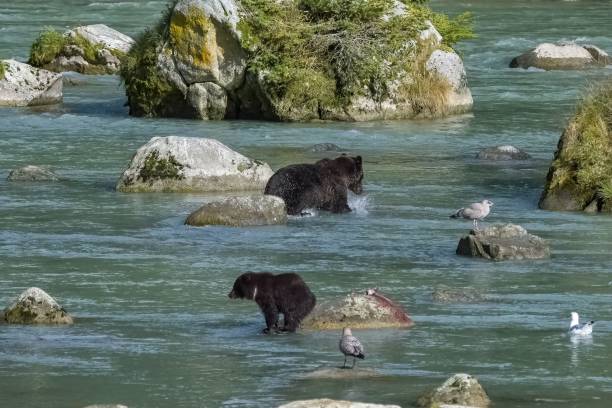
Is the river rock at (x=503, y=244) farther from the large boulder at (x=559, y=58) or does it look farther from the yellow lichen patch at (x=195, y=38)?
the large boulder at (x=559, y=58)

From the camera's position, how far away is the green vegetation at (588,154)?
20.2 meters

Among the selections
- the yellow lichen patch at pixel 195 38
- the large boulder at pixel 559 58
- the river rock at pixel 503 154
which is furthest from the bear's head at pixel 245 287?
the large boulder at pixel 559 58

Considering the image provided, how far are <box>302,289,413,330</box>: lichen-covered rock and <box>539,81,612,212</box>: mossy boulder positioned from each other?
6897mm

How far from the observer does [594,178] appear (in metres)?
20.2

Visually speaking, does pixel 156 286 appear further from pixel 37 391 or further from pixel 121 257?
pixel 37 391

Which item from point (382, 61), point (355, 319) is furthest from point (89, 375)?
point (382, 61)

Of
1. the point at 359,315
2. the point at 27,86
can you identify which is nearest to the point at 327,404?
the point at 359,315

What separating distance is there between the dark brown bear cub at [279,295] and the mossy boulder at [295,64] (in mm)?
15688

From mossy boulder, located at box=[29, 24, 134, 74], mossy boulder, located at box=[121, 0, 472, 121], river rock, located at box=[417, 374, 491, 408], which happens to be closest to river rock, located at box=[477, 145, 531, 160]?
mossy boulder, located at box=[121, 0, 472, 121]

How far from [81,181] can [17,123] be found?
6.73m

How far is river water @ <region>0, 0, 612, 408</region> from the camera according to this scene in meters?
11.9

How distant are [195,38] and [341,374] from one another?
18381mm

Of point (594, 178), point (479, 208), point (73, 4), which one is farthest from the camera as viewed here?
point (73, 4)

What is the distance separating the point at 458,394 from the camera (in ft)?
35.7
